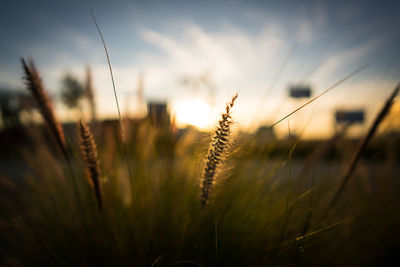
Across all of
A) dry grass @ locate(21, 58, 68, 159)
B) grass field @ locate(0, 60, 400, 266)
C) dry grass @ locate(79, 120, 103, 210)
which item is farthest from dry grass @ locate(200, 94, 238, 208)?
dry grass @ locate(21, 58, 68, 159)

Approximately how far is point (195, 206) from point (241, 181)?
35 cm

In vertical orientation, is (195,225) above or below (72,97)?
below

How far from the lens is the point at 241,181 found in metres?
1.24

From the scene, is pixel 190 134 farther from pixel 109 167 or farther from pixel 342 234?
pixel 342 234

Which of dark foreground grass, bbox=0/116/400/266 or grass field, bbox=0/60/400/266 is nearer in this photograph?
grass field, bbox=0/60/400/266

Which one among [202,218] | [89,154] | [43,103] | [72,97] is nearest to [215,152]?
[202,218]

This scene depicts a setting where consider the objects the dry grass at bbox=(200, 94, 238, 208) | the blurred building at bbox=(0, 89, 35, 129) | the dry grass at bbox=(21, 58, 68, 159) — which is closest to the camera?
the dry grass at bbox=(200, 94, 238, 208)

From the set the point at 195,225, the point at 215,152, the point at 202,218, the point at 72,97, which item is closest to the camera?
the point at 215,152

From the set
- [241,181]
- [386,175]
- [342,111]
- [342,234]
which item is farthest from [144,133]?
[386,175]

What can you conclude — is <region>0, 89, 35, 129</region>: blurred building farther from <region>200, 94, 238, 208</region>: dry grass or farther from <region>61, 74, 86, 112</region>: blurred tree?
<region>200, 94, 238, 208</region>: dry grass

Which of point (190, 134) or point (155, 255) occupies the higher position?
point (190, 134)

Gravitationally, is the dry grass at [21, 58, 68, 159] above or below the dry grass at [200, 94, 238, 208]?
above

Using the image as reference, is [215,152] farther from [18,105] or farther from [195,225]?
[18,105]

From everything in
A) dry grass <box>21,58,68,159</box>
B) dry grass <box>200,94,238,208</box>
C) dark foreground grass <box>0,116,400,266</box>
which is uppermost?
dry grass <box>21,58,68,159</box>
